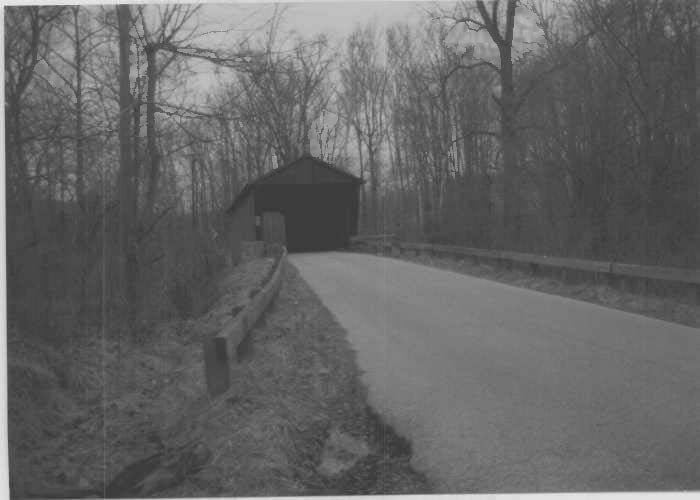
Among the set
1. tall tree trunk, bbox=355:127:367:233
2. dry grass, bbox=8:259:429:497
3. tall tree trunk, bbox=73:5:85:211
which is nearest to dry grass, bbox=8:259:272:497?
dry grass, bbox=8:259:429:497

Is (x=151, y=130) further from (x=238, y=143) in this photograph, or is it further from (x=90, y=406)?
(x=90, y=406)

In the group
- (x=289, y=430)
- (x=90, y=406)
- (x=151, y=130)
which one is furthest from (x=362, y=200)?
(x=289, y=430)

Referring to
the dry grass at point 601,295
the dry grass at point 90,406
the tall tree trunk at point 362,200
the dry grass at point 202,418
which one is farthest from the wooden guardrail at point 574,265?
the dry grass at point 90,406

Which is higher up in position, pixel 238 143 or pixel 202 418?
pixel 238 143

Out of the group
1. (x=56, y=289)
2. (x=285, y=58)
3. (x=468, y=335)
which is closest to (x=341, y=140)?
(x=285, y=58)

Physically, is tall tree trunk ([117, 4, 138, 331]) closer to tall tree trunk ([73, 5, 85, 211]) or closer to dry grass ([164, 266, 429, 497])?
tall tree trunk ([73, 5, 85, 211])

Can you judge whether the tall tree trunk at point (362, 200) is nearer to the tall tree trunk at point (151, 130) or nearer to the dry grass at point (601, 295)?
the dry grass at point (601, 295)

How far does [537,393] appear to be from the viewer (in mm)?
4055

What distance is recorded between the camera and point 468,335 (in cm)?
591

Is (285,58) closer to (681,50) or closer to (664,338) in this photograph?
(664,338)

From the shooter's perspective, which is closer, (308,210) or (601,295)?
(601,295)

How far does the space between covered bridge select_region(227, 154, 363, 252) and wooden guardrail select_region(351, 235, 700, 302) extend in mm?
2588

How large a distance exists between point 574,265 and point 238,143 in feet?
18.6

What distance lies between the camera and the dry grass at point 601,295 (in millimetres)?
6199
